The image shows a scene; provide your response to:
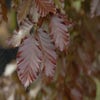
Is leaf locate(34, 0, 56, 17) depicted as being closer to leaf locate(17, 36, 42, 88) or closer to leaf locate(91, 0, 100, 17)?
leaf locate(17, 36, 42, 88)

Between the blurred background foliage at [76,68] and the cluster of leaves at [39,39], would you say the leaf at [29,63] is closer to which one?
the cluster of leaves at [39,39]

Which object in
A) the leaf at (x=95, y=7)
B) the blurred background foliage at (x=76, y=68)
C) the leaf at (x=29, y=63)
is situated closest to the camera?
the leaf at (x=29, y=63)

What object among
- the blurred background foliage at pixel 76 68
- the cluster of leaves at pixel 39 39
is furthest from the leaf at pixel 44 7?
the blurred background foliage at pixel 76 68

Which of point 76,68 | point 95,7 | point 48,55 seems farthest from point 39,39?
point 76,68

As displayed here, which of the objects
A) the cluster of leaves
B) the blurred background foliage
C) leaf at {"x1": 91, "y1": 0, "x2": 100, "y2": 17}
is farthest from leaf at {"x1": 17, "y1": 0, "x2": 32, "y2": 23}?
the blurred background foliage

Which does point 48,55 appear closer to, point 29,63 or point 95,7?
point 29,63

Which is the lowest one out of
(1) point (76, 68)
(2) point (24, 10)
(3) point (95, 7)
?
(1) point (76, 68)
